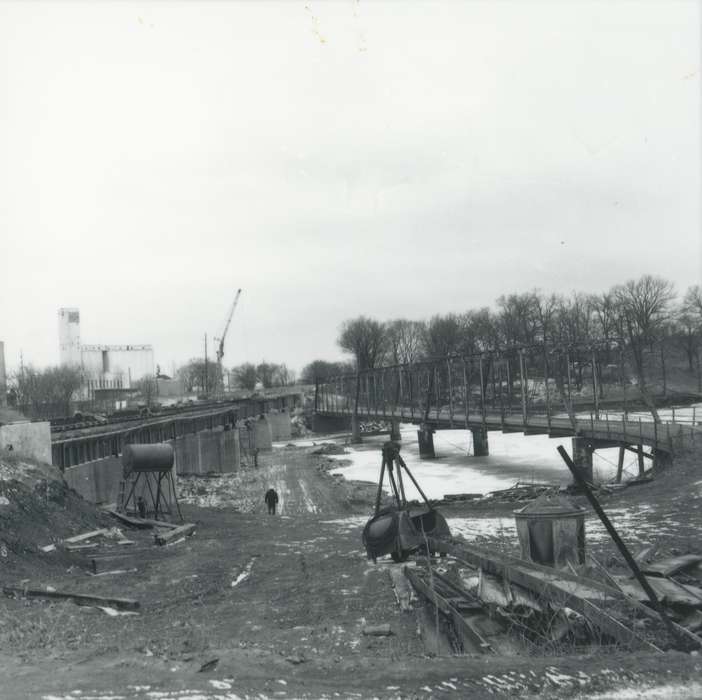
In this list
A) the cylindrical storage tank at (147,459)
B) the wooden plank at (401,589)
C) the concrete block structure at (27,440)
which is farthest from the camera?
the cylindrical storage tank at (147,459)

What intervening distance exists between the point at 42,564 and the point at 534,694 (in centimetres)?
1165

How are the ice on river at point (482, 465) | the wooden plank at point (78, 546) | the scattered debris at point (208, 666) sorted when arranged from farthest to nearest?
the ice on river at point (482, 465), the wooden plank at point (78, 546), the scattered debris at point (208, 666)

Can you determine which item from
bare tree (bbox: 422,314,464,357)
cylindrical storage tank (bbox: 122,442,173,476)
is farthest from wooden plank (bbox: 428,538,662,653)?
bare tree (bbox: 422,314,464,357)

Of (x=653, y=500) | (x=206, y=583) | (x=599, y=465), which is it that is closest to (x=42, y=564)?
(x=206, y=583)

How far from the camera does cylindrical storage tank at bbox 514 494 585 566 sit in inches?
440

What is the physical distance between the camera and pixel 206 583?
1380 cm

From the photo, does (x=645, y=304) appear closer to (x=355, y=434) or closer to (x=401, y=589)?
(x=355, y=434)

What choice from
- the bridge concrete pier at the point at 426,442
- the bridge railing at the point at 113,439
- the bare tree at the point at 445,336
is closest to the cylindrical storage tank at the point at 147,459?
the bridge railing at the point at 113,439

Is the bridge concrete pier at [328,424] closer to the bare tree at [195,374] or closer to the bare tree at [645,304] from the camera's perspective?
the bare tree at [645,304]

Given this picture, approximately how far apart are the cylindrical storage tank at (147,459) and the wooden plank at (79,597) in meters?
10.2

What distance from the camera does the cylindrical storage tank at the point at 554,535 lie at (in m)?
11.2

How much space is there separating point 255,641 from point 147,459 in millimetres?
14479

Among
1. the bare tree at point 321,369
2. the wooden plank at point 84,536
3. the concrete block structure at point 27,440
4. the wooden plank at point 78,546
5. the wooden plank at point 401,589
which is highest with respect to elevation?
the bare tree at point 321,369

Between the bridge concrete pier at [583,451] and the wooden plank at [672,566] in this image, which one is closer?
the wooden plank at [672,566]
